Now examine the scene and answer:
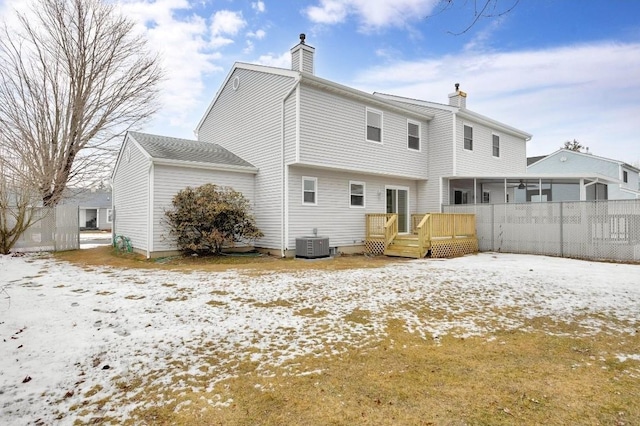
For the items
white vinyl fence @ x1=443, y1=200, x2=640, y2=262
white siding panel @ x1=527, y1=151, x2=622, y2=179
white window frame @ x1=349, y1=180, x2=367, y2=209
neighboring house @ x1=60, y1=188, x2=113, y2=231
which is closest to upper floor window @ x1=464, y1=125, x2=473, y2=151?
white vinyl fence @ x1=443, y1=200, x2=640, y2=262

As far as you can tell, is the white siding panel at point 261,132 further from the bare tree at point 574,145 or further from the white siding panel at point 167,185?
the bare tree at point 574,145

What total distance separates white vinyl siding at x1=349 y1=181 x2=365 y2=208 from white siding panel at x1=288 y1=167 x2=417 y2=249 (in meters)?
0.17

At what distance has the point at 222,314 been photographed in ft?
18.2

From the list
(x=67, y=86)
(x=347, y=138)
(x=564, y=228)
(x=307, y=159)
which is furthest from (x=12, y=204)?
(x=564, y=228)

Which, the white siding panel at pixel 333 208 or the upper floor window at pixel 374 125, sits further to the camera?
the upper floor window at pixel 374 125

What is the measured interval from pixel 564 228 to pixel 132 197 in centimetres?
1640

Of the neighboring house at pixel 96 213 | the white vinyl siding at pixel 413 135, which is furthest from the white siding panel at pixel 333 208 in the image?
the neighboring house at pixel 96 213

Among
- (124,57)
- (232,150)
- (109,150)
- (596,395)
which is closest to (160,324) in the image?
(596,395)

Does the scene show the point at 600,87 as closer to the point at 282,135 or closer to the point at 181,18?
the point at 282,135

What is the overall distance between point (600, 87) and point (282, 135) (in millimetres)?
13474

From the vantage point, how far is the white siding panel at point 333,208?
42.0 feet

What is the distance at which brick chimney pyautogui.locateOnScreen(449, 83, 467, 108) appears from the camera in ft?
57.0

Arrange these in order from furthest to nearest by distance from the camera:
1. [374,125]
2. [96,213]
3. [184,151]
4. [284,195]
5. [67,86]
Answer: [96,213]
[67,86]
[374,125]
[184,151]
[284,195]

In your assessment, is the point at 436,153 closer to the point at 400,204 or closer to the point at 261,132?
the point at 400,204
